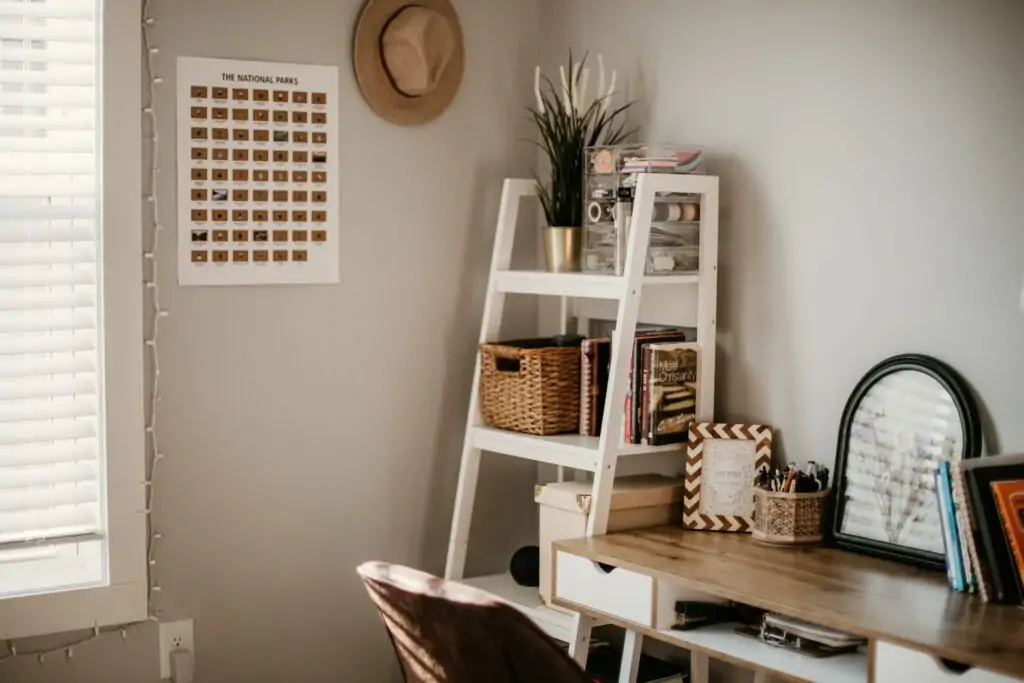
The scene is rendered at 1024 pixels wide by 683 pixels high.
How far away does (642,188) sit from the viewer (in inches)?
104

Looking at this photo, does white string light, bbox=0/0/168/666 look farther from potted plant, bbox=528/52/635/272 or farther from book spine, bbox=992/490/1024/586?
book spine, bbox=992/490/1024/586

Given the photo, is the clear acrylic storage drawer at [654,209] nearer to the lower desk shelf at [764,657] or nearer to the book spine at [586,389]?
the book spine at [586,389]

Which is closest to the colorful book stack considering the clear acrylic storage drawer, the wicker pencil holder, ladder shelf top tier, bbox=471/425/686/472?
the clear acrylic storage drawer

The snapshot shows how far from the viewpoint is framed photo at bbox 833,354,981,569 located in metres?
2.35

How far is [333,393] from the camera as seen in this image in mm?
3072

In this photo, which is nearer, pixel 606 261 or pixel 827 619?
pixel 827 619

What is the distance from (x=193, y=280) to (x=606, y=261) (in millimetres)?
925

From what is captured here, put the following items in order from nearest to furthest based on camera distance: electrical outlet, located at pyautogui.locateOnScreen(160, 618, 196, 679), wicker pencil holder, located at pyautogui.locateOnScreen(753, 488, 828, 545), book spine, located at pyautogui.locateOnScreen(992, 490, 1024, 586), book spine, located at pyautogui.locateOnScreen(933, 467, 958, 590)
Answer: book spine, located at pyautogui.locateOnScreen(992, 490, 1024, 586) < book spine, located at pyautogui.locateOnScreen(933, 467, 958, 590) < wicker pencil holder, located at pyautogui.locateOnScreen(753, 488, 828, 545) < electrical outlet, located at pyautogui.locateOnScreen(160, 618, 196, 679)

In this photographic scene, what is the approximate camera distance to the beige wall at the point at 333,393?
2873 mm

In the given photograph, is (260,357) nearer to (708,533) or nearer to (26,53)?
(26,53)

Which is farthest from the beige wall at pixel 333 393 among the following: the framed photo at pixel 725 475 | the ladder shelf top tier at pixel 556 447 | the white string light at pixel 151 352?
the framed photo at pixel 725 475

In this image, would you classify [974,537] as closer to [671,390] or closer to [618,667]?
[671,390]

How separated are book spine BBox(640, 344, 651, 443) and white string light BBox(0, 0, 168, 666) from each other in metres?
1.06

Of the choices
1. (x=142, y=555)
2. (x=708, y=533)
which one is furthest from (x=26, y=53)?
(x=708, y=533)
